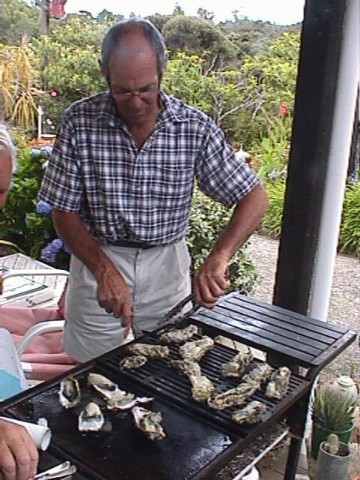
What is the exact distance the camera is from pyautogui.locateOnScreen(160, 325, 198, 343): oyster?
1.64 meters

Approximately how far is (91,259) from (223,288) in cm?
41

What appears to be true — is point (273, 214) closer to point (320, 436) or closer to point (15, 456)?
point (320, 436)

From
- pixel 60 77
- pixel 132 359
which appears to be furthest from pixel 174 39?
pixel 132 359

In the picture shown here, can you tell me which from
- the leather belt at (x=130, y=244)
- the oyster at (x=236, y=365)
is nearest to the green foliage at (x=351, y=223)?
the leather belt at (x=130, y=244)

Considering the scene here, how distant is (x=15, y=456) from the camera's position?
39.3 inches

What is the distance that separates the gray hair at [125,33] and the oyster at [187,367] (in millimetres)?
840

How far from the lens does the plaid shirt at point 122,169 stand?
74.8 inches

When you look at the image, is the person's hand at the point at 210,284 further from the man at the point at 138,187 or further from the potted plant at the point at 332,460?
the potted plant at the point at 332,460

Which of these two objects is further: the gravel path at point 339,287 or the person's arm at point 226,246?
the gravel path at point 339,287

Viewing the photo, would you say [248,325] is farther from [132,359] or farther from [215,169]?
[215,169]

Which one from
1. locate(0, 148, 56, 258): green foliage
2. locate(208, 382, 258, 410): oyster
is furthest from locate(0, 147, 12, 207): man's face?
locate(0, 148, 56, 258): green foliage

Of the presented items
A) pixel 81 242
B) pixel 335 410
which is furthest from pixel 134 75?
pixel 335 410

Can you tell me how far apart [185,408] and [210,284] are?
427 mm

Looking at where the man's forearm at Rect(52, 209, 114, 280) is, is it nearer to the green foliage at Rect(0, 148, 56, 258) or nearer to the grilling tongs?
the grilling tongs
